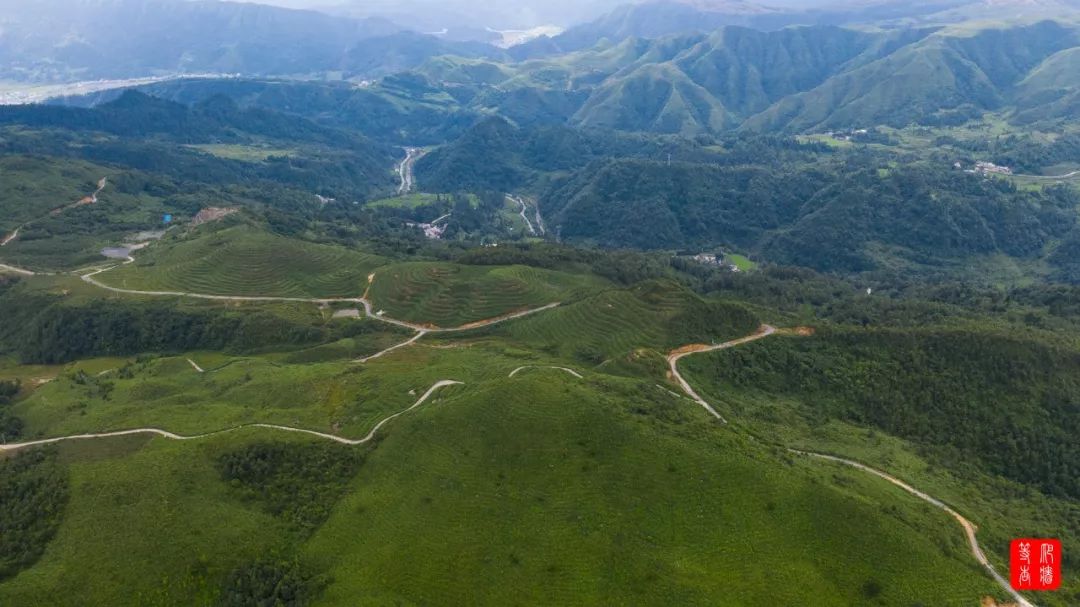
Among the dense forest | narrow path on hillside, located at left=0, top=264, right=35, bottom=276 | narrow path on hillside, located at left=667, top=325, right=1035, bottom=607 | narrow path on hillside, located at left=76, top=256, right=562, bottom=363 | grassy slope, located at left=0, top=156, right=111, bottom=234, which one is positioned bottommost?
narrow path on hillside, located at left=76, top=256, right=562, bottom=363

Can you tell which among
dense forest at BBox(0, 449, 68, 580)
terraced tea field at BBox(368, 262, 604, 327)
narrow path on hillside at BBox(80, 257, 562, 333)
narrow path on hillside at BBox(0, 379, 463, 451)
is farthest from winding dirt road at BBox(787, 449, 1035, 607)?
dense forest at BBox(0, 449, 68, 580)

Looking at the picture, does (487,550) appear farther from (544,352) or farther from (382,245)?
(382,245)

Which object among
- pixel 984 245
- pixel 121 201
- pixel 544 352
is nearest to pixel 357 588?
pixel 544 352

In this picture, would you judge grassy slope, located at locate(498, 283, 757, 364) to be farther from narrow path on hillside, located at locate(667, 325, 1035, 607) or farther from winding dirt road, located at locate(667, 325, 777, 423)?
narrow path on hillside, located at locate(667, 325, 1035, 607)

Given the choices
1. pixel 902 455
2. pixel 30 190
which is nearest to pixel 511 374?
pixel 902 455

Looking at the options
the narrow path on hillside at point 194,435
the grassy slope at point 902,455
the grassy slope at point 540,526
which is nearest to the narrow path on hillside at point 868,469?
the grassy slope at point 902,455
